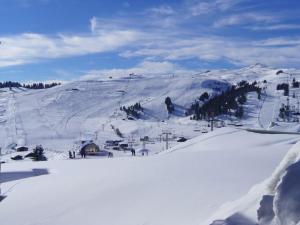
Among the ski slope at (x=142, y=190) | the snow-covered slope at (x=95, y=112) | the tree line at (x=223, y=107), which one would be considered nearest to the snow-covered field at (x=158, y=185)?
the ski slope at (x=142, y=190)

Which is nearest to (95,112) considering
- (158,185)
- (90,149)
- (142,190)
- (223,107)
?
(223,107)

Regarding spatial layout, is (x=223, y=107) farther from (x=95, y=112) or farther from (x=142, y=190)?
(x=142, y=190)

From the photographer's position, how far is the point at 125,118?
129875 millimetres

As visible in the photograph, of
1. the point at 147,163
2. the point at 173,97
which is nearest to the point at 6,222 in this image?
the point at 147,163

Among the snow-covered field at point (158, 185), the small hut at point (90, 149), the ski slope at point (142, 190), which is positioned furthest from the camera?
the small hut at point (90, 149)

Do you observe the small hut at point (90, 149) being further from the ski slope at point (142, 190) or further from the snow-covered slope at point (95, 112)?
the ski slope at point (142, 190)

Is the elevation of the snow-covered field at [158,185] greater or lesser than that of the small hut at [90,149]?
greater

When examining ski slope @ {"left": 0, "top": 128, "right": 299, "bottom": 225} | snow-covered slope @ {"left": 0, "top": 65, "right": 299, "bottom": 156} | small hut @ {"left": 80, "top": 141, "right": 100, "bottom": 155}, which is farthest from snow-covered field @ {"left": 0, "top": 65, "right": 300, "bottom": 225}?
snow-covered slope @ {"left": 0, "top": 65, "right": 299, "bottom": 156}

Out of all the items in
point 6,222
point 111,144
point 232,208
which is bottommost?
point 111,144

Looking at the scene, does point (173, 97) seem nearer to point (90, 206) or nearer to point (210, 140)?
point (210, 140)

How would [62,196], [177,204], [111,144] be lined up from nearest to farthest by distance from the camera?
[177,204]
[62,196]
[111,144]

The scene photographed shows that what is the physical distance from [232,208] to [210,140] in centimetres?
2070

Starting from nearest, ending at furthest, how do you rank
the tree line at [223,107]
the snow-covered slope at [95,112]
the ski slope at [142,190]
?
the ski slope at [142,190], the snow-covered slope at [95,112], the tree line at [223,107]

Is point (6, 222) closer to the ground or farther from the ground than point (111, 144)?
farther from the ground
